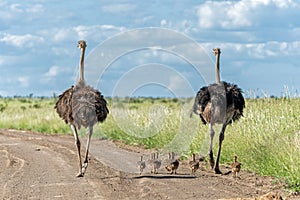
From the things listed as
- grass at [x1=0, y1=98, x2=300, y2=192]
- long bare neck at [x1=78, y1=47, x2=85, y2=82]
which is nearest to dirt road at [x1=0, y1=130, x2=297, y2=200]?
grass at [x1=0, y1=98, x2=300, y2=192]

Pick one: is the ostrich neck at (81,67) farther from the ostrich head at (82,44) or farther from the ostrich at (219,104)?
the ostrich at (219,104)

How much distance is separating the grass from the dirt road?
462 millimetres

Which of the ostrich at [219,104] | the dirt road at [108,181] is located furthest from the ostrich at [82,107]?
the ostrich at [219,104]

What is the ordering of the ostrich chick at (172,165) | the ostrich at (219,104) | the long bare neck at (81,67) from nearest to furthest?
the ostrich chick at (172,165) → the long bare neck at (81,67) → the ostrich at (219,104)

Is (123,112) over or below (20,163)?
over

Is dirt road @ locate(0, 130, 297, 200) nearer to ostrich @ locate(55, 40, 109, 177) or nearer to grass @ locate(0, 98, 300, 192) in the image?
grass @ locate(0, 98, 300, 192)

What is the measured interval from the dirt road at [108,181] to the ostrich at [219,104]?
1070mm

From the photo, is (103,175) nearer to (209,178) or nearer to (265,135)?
(209,178)

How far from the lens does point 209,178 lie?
1389 cm

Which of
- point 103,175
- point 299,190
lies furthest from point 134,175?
point 299,190

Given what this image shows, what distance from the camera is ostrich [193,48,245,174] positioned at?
597 inches

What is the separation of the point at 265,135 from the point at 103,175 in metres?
3.94

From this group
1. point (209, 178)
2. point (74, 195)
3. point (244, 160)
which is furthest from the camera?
point (244, 160)

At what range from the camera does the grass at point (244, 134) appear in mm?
13961
